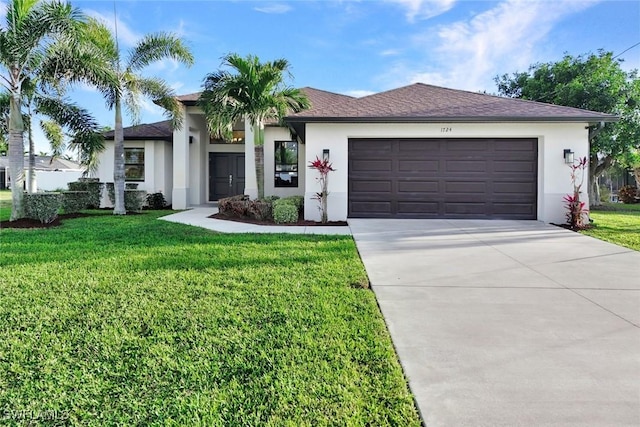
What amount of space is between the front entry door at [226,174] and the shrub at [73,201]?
5.68 metres

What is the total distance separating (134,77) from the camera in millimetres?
12844

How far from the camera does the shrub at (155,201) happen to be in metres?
16.1

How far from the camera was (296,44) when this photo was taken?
1545 centimetres

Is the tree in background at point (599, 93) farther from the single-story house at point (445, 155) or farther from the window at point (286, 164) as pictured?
the window at point (286, 164)

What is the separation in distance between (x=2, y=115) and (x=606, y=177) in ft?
121

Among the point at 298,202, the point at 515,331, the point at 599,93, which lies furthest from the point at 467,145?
the point at 599,93

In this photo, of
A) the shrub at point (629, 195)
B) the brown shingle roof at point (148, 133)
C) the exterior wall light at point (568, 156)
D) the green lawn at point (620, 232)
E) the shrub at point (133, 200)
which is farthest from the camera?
the shrub at point (629, 195)

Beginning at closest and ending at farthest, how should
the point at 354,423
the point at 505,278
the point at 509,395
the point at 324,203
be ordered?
1. the point at 354,423
2. the point at 509,395
3. the point at 505,278
4. the point at 324,203

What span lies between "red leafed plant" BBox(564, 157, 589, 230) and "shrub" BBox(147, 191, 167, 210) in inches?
570

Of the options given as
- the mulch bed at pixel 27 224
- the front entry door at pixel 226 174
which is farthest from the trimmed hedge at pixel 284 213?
the front entry door at pixel 226 174

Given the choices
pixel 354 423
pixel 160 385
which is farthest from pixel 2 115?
pixel 354 423

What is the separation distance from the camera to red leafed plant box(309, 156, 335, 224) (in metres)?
10.9

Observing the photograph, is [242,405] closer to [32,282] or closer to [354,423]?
[354,423]

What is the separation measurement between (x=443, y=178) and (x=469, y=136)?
1370 millimetres
